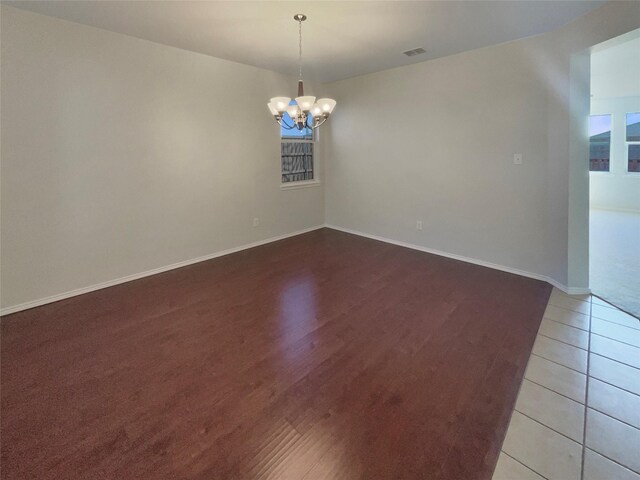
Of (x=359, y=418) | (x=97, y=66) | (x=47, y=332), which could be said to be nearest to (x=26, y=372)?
(x=47, y=332)

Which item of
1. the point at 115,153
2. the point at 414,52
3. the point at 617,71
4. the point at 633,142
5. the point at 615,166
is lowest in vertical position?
the point at 115,153

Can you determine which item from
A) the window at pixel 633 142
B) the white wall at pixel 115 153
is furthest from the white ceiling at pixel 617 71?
the white wall at pixel 115 153

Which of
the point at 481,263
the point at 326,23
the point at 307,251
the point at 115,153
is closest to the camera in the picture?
the point at 326,23

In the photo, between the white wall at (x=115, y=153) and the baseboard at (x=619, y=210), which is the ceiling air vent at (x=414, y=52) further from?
the baseboard at (x=619, y=210)

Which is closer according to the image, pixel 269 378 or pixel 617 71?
pixel 269 378

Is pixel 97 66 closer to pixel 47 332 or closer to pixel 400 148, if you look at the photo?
pixel 47 332

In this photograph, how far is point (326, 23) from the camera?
301cm

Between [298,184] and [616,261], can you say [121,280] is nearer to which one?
[298,184]

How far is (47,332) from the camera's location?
2652mm

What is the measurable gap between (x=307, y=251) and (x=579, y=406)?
3423 mm

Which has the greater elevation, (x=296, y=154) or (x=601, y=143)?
(x=601, y=143)

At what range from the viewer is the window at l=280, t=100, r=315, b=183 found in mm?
5332

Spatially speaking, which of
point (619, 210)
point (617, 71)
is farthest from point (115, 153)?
point (619, 210)

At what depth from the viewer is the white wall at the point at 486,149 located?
10.2 ft
